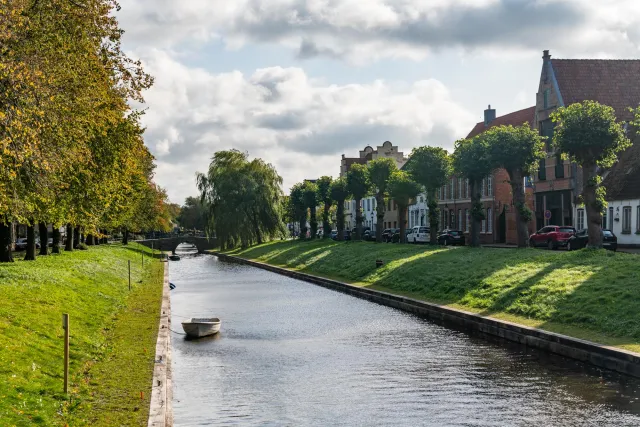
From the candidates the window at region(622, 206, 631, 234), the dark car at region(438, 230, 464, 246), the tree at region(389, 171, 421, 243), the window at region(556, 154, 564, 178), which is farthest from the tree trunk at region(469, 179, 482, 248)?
the dark car at region(438, 230, 464, 246)

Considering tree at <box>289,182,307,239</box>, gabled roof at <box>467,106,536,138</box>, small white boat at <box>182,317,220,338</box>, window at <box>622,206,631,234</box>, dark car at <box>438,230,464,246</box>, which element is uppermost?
gabled roof at <box>467,106,536,138</box>

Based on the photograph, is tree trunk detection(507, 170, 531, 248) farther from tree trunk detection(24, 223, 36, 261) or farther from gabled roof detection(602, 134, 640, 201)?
tree trunk detection(24, 223, 36, 261)

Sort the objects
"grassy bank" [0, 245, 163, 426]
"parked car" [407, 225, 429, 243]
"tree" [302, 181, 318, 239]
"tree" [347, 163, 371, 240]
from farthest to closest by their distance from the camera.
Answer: "tree" [302, 181, 318, 239] → "tree" [347, 163, 371, 240] → "parked car" [407, 225, 429, 243] → "grassy bank" [0, 245, 163, 426]

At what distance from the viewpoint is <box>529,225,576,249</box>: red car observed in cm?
4888

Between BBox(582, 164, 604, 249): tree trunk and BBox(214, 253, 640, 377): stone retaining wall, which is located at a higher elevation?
BBox(582, 164, 604, 249): tree trunk

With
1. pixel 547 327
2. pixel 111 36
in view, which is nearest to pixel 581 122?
pixel 547 327

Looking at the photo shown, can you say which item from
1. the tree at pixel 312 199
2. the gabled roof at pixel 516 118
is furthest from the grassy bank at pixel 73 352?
the tree at pixel 312 199

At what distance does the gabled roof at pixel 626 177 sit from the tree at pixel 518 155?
45.8 feet

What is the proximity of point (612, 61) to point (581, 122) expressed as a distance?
35719 mm

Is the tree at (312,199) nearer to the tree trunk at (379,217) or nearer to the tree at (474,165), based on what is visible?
the tree trunk at (379,217)

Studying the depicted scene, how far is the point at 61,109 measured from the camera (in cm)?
2055

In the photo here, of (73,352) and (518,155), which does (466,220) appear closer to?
(518,155)

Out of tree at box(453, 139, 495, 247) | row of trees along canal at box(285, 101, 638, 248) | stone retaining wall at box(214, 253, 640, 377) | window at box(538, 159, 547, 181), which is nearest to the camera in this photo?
stone retaining wall at box(214, 253, 640, 377)

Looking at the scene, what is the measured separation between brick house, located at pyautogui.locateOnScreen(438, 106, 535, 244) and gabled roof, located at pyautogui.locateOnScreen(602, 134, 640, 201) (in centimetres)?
816
